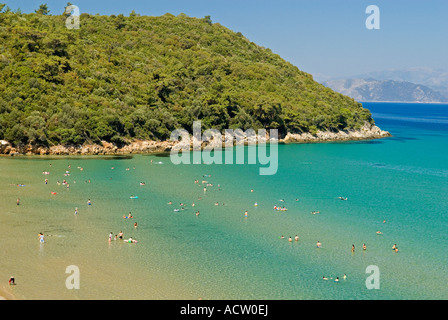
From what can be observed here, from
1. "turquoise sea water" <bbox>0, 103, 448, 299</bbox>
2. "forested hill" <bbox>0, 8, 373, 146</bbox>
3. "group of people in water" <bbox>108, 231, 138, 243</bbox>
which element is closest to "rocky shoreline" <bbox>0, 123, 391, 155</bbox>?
"forested hill" <bbox>0, 8, 373, 146</bbox>

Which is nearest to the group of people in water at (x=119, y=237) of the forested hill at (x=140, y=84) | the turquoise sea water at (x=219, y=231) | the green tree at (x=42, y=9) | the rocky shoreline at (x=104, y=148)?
the turquoise sea water at (x=219, y=231)

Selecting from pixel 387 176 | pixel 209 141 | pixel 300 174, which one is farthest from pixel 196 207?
pixel 209 141

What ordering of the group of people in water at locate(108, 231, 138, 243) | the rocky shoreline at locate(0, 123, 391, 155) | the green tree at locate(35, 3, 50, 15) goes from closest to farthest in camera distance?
the group of people in water at locate(108, 231, 138, 243), the rocky shoreline at locate(0, 123, 391, 155), the green tree at locate(35, 3, 50, 15)

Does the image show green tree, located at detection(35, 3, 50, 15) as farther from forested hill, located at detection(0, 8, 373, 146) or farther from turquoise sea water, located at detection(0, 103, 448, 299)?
turquoise sea water, located at detection(0, 103, 448, 299)

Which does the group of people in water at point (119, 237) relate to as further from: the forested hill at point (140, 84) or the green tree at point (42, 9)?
the green tree at point (42, 9)

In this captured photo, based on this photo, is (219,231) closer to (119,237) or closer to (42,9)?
(119,237)
